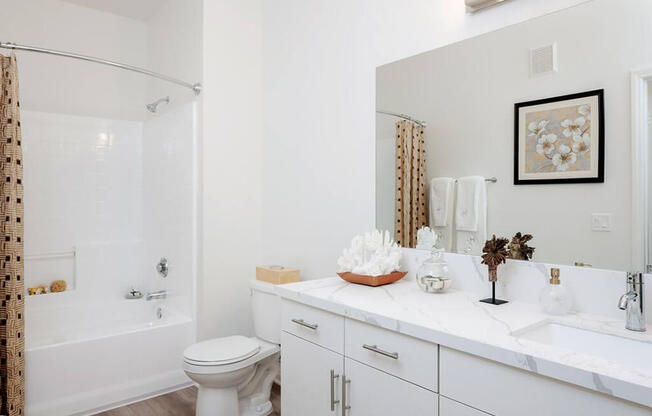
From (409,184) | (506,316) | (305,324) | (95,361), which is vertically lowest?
(95,361)

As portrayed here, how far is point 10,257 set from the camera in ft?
7.32

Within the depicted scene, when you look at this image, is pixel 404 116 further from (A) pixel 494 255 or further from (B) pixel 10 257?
(B) pixel 10 257

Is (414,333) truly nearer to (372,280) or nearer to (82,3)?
(372,280)

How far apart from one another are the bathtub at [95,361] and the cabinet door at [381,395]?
171cm

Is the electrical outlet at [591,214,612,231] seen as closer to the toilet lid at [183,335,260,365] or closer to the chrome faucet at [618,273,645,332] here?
the chrome faucet at [618,273,645,332]

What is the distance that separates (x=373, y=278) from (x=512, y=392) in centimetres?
84

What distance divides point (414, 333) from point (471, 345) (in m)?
0.19

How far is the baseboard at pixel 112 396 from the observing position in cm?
238

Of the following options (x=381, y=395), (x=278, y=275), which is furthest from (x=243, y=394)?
(x=381, y=395)

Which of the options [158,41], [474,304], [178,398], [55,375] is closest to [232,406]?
[178,398]

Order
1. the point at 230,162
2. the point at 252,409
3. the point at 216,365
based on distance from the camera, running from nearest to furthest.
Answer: the point at 216,365 < the point at 252,409 < the point at 230,162

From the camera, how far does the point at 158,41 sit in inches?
138

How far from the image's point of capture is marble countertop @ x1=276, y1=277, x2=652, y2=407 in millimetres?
896

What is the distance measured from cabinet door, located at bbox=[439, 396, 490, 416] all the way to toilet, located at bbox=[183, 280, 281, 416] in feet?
4.25
